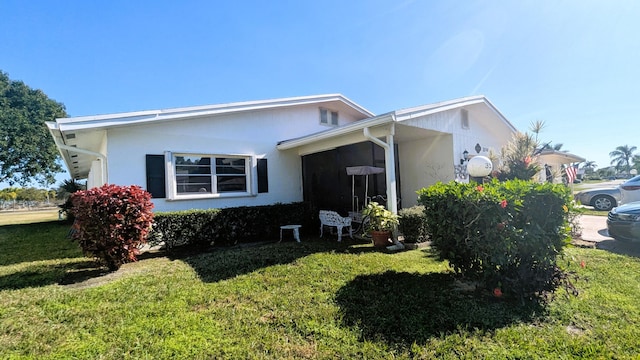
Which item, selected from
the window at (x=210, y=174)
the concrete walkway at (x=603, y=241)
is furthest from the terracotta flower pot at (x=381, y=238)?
the concrete walkway at (x=603, y=241)

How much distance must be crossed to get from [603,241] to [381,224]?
5494mm

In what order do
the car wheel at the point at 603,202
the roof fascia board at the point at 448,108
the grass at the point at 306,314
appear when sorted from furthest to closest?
the car wheel at the point at 603,202 → the roof fascia board at the point at 448,108 → the grass at the point at 306,314

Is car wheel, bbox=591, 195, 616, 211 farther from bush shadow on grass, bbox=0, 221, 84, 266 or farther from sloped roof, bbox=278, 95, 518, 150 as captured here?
bush shadow on grass, bbox=0, 221, 84, 266

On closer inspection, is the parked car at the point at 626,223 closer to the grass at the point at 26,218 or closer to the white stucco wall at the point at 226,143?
the white stucco wall at the point at 226,143

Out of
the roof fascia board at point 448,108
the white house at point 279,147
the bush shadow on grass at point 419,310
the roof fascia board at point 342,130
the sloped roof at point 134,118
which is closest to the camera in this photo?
the bush shadow on grass at point 419,310

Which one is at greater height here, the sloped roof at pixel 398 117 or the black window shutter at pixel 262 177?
the sloped roof at pixel 398 117

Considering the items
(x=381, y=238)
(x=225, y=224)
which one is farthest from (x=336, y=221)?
(x=225, y=224)

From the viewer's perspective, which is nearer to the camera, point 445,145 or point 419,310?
point 419,310

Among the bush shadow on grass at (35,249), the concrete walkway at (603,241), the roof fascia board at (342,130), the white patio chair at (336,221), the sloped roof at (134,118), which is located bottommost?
the concrete walkway at (603,241)

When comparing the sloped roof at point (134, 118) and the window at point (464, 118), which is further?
the window at point (464, 118)

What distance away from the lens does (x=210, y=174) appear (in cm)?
838

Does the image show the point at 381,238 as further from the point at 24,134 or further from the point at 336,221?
the point at 24,134

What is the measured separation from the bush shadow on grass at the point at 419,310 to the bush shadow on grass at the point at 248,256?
203 cm

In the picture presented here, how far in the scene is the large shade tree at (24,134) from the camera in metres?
18.5
